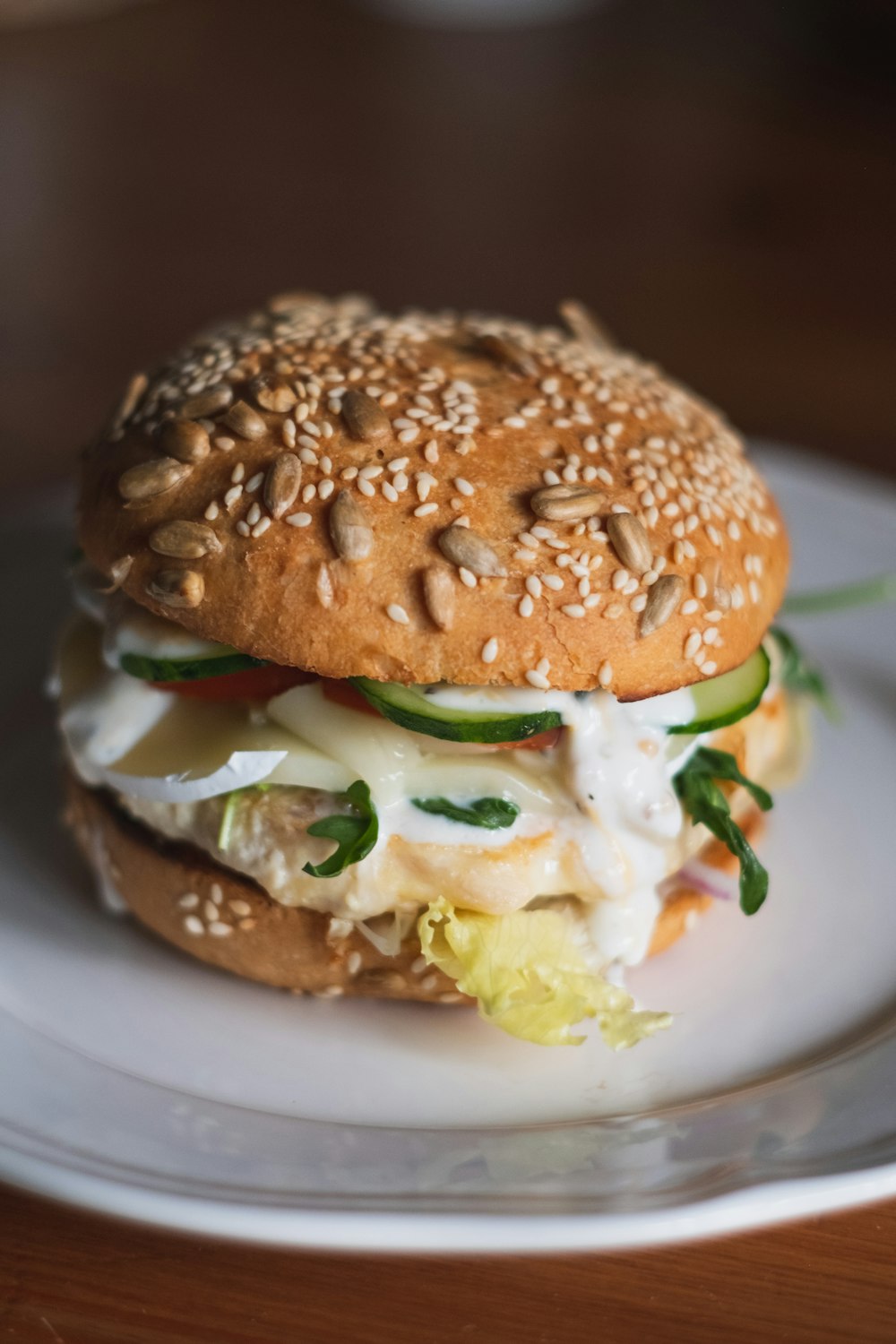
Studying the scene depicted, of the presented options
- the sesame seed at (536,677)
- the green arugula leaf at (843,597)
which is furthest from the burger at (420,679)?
the green arugula leaf at (843,597)

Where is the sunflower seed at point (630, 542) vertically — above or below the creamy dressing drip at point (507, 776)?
above

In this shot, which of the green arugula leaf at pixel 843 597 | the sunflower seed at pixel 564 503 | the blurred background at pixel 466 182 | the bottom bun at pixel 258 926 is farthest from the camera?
the blurred background at pixel 466 182

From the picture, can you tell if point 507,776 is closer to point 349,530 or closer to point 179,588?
point 349,530

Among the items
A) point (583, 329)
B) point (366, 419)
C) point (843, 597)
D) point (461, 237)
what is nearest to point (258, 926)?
point (366, 419)

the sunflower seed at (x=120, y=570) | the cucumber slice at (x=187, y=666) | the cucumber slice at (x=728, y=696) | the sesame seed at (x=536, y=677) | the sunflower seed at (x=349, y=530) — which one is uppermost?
the sunflower seed at (x=349, y=530)

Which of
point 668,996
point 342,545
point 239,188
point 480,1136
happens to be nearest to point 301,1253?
point 480,1136

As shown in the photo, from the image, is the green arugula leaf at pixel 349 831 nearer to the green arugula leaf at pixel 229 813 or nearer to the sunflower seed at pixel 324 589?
the green arugula leaf at pixel 229 813

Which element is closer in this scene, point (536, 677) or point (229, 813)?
point (536, 677)
